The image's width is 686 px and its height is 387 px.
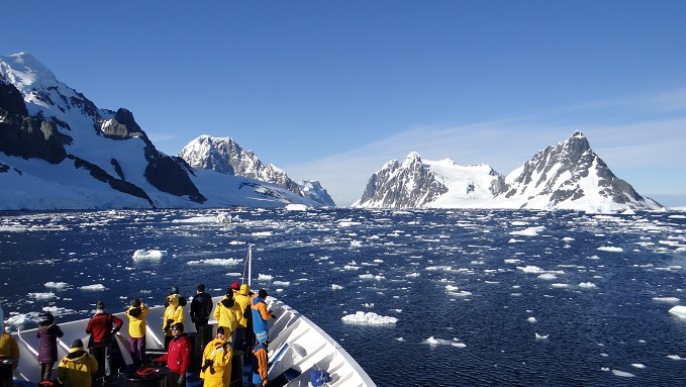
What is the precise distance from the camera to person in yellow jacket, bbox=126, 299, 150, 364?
11.0 meters

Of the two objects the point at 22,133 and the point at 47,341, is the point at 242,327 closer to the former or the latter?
the point at 47,341

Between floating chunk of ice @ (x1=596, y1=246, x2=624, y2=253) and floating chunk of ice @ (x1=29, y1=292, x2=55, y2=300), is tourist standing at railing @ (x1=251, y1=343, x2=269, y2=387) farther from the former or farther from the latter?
floating chunk of ice @ (x1=596, y1=246, x2=624, y2=253)

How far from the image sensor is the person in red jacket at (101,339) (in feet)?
34.0

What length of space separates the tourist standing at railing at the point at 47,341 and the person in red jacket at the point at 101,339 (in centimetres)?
81

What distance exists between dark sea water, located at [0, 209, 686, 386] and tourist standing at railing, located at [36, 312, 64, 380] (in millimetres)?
9633

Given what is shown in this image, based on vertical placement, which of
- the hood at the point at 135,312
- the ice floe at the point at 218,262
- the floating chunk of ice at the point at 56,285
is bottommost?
the floating chunk of ice at the point at 56,285

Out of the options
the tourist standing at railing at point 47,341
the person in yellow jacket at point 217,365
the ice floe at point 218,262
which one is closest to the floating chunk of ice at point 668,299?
the person in yellow jacket at point 217,365

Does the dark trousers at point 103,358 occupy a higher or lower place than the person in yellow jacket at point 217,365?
lower

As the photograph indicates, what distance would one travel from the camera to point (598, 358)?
17406 mm

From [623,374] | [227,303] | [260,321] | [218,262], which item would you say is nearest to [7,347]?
[227,303]

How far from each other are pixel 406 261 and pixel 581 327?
20386 millimetres

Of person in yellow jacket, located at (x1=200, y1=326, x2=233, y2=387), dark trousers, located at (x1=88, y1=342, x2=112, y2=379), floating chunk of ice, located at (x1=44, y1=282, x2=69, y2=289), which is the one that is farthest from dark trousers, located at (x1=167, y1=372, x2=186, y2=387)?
floating chunk of ice, located at (x1=44, y1=282, x2=69, y2=289)

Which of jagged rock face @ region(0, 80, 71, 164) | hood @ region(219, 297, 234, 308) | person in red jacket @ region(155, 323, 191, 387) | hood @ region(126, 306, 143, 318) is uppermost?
jagged rock face @ region(0, 80, 71, 164)

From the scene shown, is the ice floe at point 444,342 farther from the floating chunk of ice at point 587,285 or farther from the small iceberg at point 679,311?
the floating chunk of ice at point 587,285
